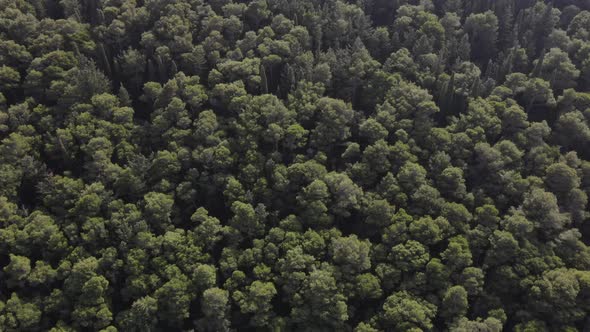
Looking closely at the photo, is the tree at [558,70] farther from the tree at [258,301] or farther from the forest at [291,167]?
the tree at [258,301]

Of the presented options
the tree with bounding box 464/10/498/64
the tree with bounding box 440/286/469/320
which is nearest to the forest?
the tree with bounding box 440/286/469/320

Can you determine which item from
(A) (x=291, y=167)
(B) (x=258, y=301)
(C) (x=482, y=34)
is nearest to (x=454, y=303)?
(B) (x=258, y=301)

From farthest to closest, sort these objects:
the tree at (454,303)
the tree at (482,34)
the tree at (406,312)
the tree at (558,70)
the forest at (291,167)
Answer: the tree at (482,34) < the tree at (558,70) < the forest at (291,167) < the tree at (454,303) < the tree at (406,312)

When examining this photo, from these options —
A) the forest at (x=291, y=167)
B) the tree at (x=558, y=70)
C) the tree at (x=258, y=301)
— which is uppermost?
the tree at (x=558, y=70)

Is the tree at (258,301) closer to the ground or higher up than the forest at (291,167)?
closer to the ground

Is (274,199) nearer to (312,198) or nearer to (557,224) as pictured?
(312,198)

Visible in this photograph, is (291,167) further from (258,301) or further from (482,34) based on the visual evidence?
(482,34)

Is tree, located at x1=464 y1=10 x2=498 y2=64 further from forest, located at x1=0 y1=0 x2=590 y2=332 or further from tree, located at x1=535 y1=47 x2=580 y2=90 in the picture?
tree, located at x1=535 y1=47 x2=580 y2=90

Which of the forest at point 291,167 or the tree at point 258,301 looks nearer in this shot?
the tree at point 258,301

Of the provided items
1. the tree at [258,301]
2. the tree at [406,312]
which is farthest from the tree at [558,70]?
the tree at [258,301]
